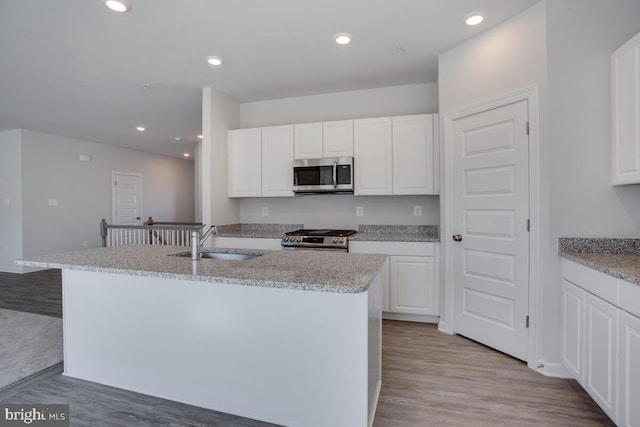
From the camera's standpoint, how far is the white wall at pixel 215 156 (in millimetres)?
3859

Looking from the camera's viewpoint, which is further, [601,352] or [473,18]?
[473,18]

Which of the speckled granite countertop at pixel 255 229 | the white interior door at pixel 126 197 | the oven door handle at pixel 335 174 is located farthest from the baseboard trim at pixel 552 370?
the white interior door at pixel 126 197

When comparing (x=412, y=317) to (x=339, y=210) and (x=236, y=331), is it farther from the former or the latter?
(x=236, y=331)

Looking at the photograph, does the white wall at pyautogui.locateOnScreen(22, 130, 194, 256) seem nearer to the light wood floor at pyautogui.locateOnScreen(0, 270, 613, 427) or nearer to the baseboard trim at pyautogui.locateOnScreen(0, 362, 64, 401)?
the baseboard trim at pyautogui.locateOnScreen(0, 362, 64, 401)

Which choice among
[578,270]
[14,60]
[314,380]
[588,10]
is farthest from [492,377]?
[14,60]

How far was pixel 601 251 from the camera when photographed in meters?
2.15

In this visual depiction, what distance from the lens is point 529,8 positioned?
2.35 metres

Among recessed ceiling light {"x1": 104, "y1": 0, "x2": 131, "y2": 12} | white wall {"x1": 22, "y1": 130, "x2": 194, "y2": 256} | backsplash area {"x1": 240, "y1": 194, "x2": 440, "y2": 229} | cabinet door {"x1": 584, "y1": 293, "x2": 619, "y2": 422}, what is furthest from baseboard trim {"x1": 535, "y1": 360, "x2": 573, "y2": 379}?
white wall {"x1": 22, "y1": 130, "x2": 194, "y2": 256}

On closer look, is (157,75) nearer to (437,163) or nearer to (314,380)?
(437,163)

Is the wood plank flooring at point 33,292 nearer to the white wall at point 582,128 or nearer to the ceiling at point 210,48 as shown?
the ceiling at point 210,48

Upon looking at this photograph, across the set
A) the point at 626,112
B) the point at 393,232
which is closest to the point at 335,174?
the point at 393,232

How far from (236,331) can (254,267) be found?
0.35 m

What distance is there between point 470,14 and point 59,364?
160 inches

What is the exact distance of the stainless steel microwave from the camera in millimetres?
3635
